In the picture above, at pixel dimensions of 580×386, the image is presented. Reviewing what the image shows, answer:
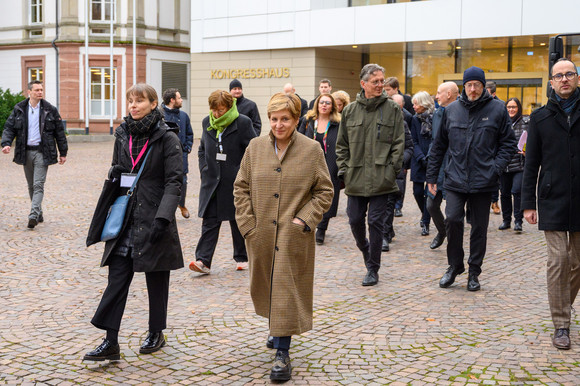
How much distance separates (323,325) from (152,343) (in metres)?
1.43

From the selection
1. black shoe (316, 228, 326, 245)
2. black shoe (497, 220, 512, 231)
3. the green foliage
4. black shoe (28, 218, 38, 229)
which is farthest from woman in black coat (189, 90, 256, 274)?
the green foliage

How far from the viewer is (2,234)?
34.9 feet

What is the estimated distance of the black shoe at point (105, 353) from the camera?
5.08 meters

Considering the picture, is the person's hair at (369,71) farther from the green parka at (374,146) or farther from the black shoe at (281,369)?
the black shoe at (281,369)

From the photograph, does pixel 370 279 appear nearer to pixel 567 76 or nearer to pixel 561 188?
pixel 561 188

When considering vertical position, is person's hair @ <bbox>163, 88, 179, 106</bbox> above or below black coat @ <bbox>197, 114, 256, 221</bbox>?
above

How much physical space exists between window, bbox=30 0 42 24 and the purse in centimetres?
4019

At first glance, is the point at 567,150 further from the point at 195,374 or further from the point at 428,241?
the point at 428,241

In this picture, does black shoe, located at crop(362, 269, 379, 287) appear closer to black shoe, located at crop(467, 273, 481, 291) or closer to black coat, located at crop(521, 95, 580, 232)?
black shoe, located at crop(467, 273, 481, 291)

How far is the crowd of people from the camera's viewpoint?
5.03m

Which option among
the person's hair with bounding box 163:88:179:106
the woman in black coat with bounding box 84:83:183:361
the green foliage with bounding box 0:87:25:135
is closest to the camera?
the woman in black coat with bounding box 84:83:183:361

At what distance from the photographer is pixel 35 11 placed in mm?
42656

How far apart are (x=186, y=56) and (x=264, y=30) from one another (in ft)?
38.6

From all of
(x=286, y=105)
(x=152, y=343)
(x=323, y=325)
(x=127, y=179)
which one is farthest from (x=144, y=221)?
(x=323, y=325)
